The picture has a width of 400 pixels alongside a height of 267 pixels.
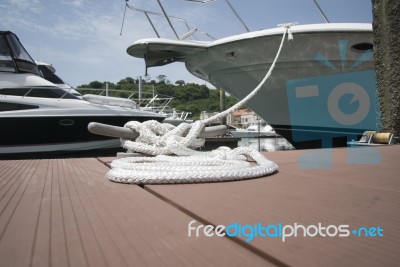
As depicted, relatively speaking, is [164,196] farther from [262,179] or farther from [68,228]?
[262,179]

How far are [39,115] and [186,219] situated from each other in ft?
18.1

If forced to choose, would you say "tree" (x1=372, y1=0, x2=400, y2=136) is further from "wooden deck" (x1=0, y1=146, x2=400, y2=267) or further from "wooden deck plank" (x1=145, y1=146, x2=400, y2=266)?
"wooden deck" (x1=0, y1=146, x2=400, y2=267)

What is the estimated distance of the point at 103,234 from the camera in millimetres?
607

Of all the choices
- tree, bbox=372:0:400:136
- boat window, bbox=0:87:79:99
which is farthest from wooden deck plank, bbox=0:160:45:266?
boat window, bbox=0:87:79:99

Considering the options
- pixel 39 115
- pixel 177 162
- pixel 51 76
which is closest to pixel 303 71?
pixel 177 162

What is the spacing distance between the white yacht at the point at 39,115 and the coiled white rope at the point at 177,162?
13.5 ft

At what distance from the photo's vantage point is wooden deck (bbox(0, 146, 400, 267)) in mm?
504

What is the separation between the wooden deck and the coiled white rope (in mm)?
46

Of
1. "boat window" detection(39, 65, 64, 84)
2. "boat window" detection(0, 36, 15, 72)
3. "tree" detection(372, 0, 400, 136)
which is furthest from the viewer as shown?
"boat window" detection(39, 65, 64, 84)

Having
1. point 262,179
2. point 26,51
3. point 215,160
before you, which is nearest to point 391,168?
point 262,179

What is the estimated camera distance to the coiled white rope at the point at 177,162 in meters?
1.12

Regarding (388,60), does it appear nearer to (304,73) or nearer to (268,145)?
(304,73)

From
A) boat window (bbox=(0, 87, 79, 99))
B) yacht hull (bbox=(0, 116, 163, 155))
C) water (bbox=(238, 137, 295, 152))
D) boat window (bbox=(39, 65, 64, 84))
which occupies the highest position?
boat window (bbox=(39, 65, 64, 84))

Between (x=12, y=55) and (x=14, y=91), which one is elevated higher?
(x=12, y=55)
